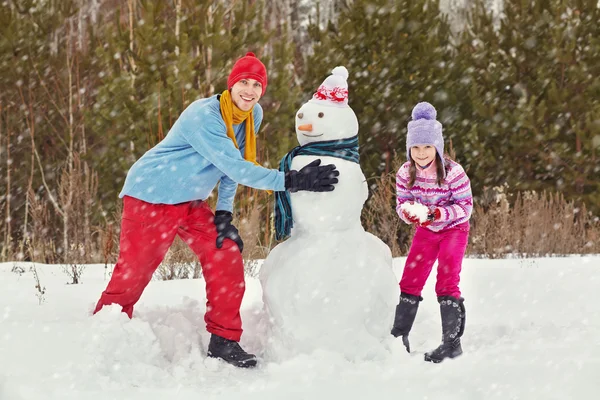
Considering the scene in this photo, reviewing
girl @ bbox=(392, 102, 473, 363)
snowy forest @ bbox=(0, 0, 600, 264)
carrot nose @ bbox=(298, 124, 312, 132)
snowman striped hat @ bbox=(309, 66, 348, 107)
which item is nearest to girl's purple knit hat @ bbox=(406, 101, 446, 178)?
girl @ bbox=(392, 102, 473, 363)

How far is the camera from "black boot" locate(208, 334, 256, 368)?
3320 mm

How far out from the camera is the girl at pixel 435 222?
3559 mm

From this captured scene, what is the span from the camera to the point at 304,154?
355cm

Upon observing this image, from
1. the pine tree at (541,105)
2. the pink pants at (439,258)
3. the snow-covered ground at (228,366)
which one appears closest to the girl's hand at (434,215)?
the pink pants at (439,258)

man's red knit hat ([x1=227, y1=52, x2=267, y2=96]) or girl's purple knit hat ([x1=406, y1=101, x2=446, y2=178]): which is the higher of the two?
man's red knit hat ([x1=227, y1=52, x2=267, y2=96])

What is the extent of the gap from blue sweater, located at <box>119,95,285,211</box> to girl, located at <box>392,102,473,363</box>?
836 mm

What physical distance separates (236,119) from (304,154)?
40 centimetres

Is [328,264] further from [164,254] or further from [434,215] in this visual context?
[164,254]

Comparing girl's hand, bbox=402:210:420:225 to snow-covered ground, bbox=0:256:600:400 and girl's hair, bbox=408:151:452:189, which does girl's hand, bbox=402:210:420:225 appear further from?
snow-covered ground, bbox=0:256:600:400

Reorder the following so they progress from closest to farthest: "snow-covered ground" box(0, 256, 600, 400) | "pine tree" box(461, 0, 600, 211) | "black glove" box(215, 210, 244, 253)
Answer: "snow-covered ground" box(0, 256, 600, 400) → "black glove" box(215, 210, 244, 253) → "pine tree" box(461, 0, 600, 211)

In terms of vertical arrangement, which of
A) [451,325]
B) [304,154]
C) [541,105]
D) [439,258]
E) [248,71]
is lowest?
[451,325]

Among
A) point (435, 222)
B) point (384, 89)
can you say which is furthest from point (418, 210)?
point (384, 89)

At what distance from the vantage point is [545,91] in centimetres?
1105

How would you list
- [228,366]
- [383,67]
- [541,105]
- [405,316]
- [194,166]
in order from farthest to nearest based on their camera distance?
[383,67] → [541,105] → [405,316] → [194,166] → [228,366]
